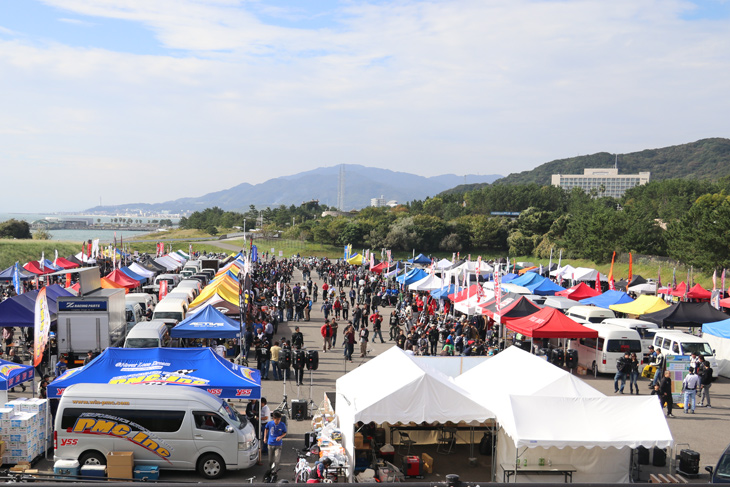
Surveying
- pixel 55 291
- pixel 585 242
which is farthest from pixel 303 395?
pixel 585 242

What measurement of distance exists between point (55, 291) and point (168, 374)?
49.8 ft

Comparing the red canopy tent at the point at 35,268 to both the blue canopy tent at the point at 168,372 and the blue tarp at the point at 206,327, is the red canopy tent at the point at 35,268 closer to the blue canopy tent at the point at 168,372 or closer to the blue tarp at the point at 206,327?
the blue tarp at the point at 206,327

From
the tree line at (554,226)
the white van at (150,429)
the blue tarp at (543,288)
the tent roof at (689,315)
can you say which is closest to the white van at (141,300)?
the white van at (150,429)

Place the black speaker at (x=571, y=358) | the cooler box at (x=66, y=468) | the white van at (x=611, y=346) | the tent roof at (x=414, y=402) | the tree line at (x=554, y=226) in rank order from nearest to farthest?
the cooler box at (x=66, y=468) → the tent roof at (x=414, y=402) → the white van at (x=611, y=346) → the black speaker at (x=571, y=358) → the tree line at (x=554, y=226)

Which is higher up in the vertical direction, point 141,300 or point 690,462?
point 141,300

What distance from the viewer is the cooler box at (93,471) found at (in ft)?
32.7

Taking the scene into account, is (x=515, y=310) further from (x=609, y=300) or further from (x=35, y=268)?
(x=35, y=268)

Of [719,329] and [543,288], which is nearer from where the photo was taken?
[719,329]

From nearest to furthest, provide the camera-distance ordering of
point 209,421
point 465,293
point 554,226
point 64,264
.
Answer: point 209,421
point 465,293
point 64,264
point 554,226

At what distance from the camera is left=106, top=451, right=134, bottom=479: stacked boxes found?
396 inches

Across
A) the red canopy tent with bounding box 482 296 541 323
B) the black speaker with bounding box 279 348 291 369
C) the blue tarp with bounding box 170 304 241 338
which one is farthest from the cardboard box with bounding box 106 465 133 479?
the red canopy tent with bounding box 482 296 541 323

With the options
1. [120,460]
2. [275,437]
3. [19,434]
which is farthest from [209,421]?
[19,434]

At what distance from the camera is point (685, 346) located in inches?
752

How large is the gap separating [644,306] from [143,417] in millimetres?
21507
